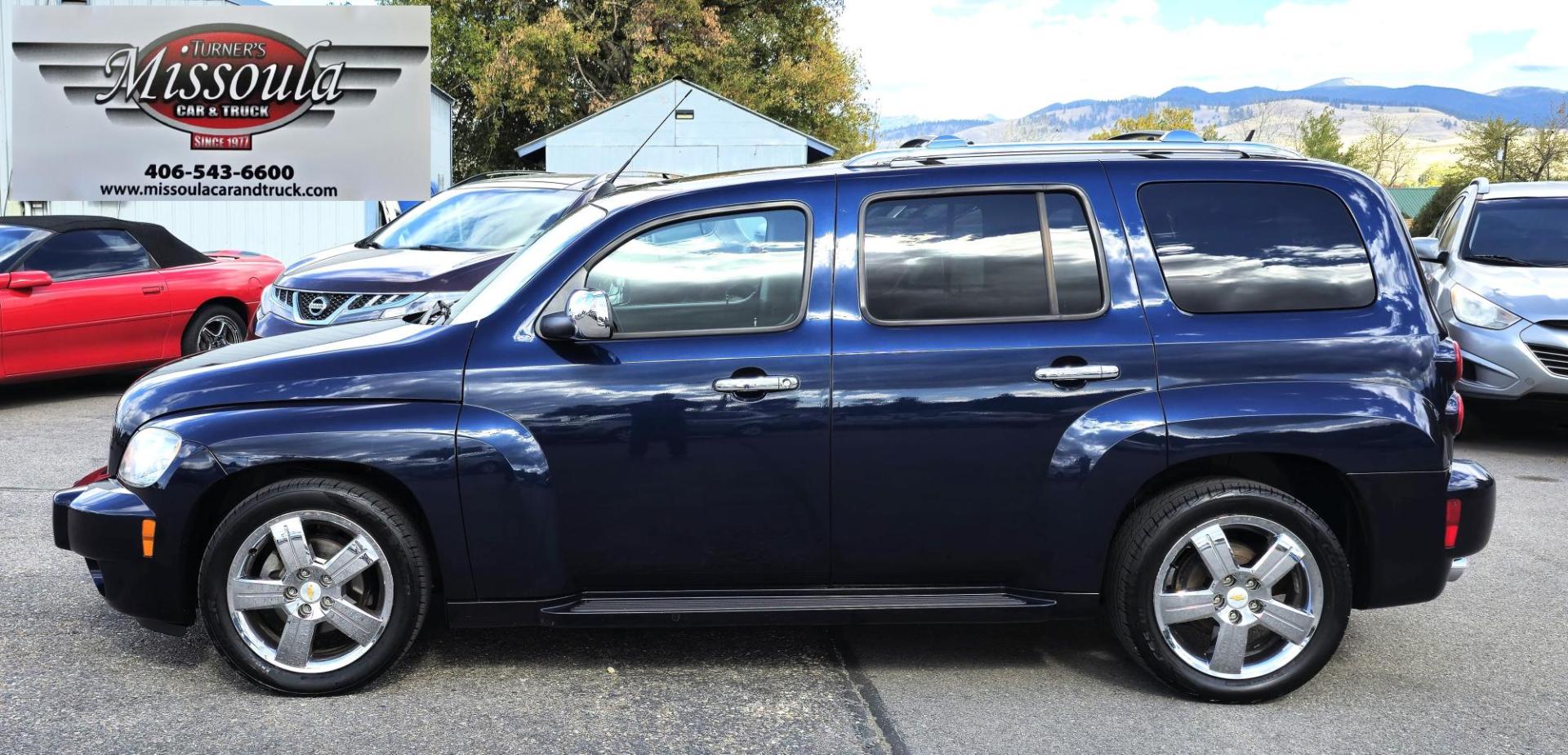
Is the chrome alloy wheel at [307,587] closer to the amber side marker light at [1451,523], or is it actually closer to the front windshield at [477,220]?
the amber side marker light at [1451,523]

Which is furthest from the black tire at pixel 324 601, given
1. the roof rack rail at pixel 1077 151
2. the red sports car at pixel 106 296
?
the red sports car at pixel 106 296

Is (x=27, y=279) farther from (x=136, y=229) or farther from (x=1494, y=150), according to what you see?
(x=1494, y=150)

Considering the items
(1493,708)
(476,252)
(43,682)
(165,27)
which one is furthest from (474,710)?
(165,27)

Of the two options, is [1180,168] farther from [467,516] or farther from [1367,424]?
[467,516]

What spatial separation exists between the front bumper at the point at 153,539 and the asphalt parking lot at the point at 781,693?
0.98 ft

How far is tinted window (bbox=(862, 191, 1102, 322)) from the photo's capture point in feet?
13.6

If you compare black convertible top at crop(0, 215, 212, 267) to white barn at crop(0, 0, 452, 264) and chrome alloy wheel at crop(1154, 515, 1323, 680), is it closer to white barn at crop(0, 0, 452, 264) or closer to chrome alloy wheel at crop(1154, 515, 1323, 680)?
white barn at crop(0, 0, 452, 264)

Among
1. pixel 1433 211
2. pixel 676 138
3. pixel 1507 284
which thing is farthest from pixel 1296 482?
pixel 1433 211

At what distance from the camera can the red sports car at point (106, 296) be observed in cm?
963

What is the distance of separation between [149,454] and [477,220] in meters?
5.86

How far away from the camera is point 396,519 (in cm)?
401

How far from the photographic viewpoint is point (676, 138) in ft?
106

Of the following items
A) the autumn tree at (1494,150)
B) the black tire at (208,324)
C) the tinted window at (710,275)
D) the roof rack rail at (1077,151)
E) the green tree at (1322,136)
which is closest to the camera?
the tinted window at (710,275)

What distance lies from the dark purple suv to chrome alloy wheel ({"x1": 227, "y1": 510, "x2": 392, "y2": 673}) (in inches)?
143
